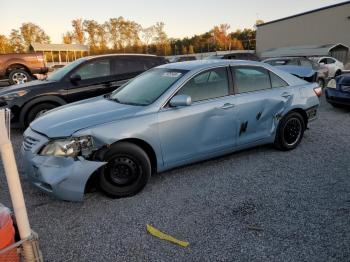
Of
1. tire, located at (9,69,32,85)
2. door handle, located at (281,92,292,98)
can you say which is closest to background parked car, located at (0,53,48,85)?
tire, located at (9,69,32,85)

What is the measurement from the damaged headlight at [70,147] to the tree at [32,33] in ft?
229

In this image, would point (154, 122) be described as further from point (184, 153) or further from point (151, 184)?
point (151, 184)

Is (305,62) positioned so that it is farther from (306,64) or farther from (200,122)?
(200,122)

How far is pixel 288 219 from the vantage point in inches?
119

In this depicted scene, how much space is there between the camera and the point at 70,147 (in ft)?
10.4

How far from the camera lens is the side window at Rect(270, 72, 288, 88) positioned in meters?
4.73

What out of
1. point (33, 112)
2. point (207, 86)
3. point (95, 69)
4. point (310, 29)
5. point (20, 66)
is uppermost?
point (310, 29)

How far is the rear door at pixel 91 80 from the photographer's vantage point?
21.8 feet

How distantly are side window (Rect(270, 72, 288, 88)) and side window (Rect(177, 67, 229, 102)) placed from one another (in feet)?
2.97

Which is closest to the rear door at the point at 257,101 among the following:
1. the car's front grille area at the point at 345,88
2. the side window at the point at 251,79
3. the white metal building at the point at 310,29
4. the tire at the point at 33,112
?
the side window at the point at 251,79

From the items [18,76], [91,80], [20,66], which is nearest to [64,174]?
[91,80]

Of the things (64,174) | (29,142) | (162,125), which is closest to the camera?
(64,174)

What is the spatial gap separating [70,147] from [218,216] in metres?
1.70

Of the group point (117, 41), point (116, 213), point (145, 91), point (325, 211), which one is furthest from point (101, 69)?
point (117, 41)
